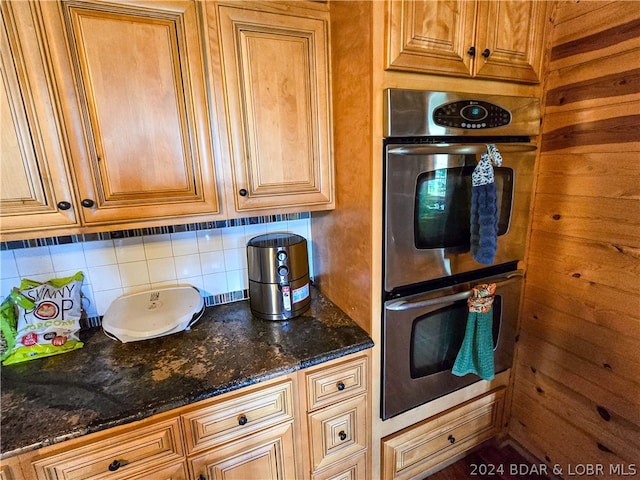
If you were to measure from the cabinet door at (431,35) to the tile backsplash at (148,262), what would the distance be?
84 cm

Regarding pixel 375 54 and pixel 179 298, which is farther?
pixel 179 298

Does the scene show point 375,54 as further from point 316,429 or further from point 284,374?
point 316,429

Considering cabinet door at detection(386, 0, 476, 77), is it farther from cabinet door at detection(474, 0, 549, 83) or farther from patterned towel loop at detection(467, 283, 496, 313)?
patterned towel loop at detection(467, 283, 496, 313)

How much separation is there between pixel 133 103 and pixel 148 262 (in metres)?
0.67

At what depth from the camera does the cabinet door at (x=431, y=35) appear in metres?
0.96

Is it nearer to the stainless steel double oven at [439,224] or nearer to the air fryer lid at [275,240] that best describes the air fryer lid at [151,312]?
the air fryer lid at [275,240]

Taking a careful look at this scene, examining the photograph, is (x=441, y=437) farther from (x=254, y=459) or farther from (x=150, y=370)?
→ (x=150, y=370)

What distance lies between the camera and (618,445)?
4.02ft

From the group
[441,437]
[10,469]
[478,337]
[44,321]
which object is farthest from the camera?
[441,437]

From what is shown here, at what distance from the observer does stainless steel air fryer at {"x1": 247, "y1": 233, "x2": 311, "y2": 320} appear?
128 centimetres

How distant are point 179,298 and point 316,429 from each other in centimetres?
75

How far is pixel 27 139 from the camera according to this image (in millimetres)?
904

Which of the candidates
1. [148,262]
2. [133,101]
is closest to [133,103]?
[133,101]

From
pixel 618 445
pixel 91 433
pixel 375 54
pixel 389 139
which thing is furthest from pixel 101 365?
Result: pixel 618 445
